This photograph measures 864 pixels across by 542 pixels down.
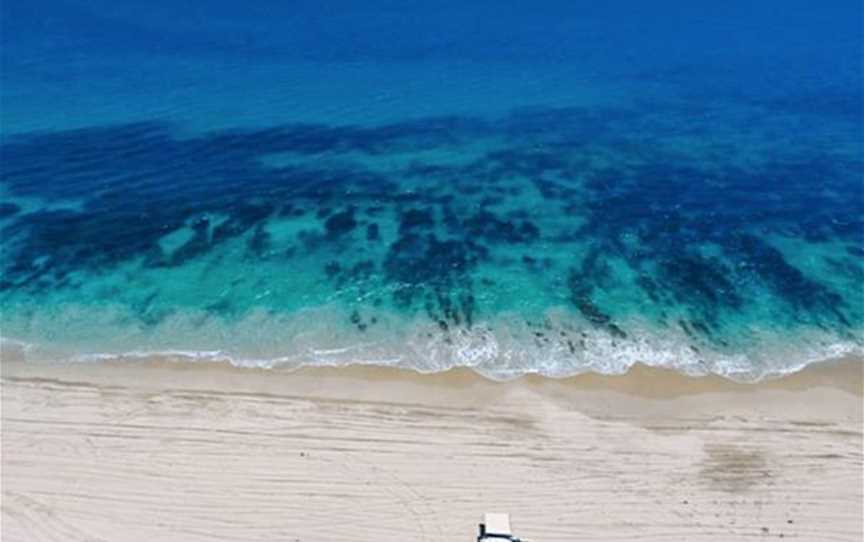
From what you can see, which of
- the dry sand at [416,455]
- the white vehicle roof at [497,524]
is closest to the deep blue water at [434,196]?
the dry sand at [416,455]

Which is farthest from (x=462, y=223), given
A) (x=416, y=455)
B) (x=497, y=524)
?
(x=497, y=524)

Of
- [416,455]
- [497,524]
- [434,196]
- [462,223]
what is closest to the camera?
[497,524]

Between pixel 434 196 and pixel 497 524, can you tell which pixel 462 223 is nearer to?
pixel 434 196

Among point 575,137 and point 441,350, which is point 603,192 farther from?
point 441,350

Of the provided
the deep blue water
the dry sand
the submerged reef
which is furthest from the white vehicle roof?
the submerged reef

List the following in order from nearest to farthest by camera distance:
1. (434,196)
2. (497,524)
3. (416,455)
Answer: (497,524) < (416,455) < (434,196)

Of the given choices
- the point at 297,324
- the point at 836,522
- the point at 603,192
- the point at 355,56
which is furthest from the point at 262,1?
the point at 836,522
